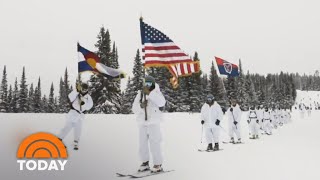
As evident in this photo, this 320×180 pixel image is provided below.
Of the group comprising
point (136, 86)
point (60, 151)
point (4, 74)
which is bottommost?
point (60, 151)

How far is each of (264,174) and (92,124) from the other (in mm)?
12078

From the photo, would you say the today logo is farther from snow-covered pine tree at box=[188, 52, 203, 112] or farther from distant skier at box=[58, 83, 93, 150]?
snow-covered pine tree at box=[188, 52, 203, 112]

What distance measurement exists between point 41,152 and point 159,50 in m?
4.09

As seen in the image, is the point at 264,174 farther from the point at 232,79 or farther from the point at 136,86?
the point at 232,79

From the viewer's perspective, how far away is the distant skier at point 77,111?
13.0 m

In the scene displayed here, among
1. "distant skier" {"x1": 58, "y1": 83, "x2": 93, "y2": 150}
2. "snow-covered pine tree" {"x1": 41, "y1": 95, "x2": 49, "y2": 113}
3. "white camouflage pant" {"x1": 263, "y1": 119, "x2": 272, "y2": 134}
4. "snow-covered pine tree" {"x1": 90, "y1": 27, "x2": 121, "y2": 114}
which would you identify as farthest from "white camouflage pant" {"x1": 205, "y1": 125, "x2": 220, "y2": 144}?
"snow-covered pine tree" {"x1": 41, "y1": 95, "x2": 49, "y2": 113}

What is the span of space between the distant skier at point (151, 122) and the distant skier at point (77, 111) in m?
4.01

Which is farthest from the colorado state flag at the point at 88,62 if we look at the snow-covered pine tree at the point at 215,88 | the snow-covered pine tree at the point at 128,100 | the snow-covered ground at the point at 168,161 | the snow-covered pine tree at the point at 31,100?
the snow-covered pine tree at the point at 31,100

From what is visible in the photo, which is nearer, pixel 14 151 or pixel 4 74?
pixel 14 151

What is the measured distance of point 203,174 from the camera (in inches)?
392

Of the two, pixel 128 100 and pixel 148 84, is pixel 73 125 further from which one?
pixel 128 100

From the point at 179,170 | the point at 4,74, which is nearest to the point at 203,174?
the point at 179,170

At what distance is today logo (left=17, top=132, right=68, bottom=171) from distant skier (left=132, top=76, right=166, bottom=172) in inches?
72.5

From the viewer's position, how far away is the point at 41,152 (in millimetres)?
8570
